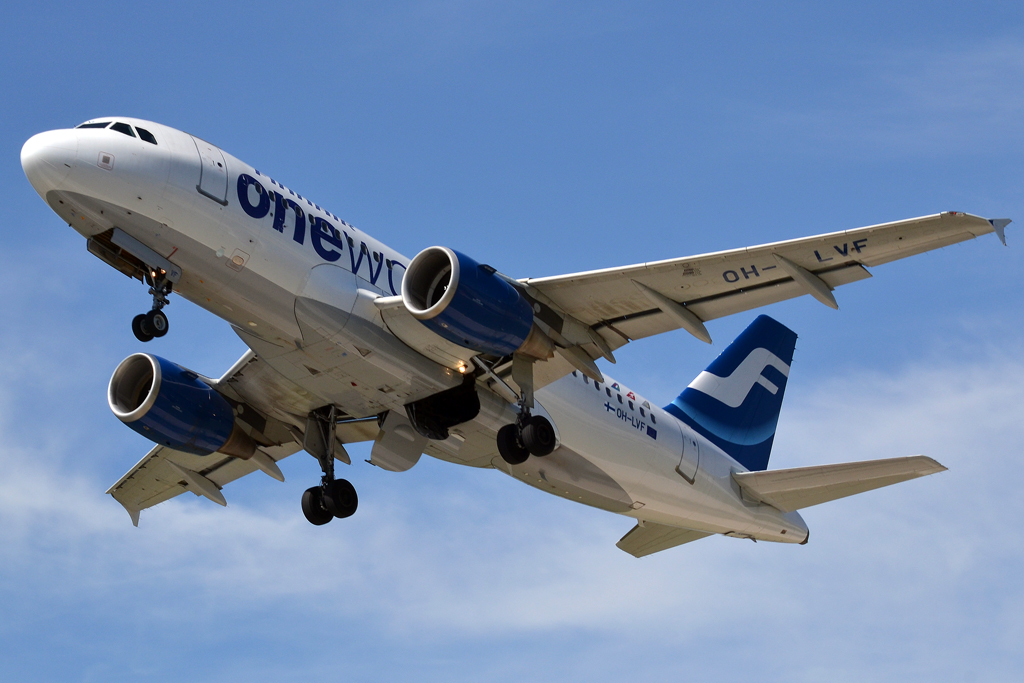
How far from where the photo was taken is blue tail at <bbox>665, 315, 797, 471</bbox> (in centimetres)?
2909

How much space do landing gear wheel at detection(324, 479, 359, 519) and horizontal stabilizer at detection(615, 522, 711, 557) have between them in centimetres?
769

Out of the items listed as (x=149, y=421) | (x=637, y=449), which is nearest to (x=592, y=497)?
(x=637, y=449)

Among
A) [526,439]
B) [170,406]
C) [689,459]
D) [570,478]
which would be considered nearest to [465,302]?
[526,439]

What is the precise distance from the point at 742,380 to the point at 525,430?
1097cm

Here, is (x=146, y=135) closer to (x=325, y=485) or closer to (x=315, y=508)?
(x=325, y=485)

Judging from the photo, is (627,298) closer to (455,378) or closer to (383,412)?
(455,378)

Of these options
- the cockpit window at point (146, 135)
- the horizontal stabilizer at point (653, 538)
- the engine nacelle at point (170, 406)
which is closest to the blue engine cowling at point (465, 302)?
the cockpit window at point (146, 135)

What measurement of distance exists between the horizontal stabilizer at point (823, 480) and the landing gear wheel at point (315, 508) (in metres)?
9.81

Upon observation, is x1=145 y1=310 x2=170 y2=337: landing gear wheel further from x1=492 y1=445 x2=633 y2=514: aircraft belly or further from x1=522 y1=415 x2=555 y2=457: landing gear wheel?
x1=492 y1=445 x2=633 y2=514: aircraft belly

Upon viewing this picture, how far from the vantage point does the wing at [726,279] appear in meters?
18.3

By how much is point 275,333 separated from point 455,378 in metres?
3.58

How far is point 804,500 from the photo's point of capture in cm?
A: 2656

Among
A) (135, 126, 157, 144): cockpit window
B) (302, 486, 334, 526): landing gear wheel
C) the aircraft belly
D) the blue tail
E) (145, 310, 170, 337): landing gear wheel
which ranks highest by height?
the blue tail

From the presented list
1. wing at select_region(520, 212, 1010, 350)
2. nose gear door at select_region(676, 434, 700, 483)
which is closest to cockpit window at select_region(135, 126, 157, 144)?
wing at select_region(520, 212, 1010, 350)
